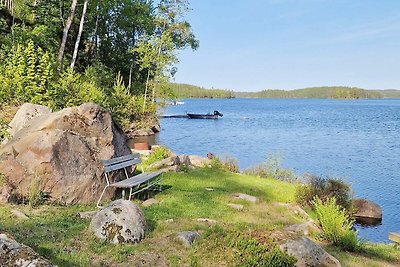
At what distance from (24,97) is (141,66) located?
23118 mm

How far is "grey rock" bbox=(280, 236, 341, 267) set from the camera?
18.4 ft

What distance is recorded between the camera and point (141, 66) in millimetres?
38562

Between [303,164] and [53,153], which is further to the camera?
[303,164]

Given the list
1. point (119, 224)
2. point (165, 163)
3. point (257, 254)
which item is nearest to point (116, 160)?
point (119, 224)

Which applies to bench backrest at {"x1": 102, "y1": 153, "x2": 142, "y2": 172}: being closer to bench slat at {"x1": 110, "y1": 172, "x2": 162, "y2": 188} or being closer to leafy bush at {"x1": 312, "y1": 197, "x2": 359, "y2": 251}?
bench slat at {"x1": 110, "y1": 172, "x2": 162, "y2": 188}

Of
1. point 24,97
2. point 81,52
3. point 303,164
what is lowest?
point 303,164

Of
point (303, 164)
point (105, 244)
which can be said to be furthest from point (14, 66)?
point (303, 164)

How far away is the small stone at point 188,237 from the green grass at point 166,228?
0.32 ft

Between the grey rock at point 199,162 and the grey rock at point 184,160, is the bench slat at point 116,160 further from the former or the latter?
the grey rock at point 199,162

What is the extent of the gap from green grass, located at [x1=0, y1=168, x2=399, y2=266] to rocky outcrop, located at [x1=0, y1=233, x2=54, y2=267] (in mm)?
1628

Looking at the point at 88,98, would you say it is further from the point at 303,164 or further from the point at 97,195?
the point at 303,164

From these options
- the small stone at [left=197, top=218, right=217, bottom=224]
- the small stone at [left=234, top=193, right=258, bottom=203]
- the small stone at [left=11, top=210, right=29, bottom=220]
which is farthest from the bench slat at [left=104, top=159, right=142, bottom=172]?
the small stone at [left=234, top=193, right=258, bottom=203]

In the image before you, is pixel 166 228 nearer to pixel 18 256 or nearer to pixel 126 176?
pixel 126 176

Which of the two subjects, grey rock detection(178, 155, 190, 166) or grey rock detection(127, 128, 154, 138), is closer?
grey rock detection(178, 155, 190, 166)
